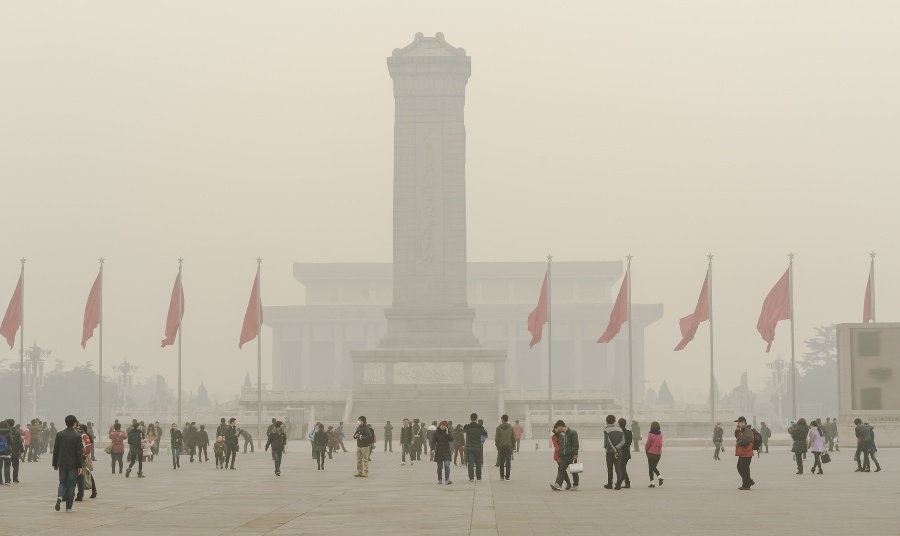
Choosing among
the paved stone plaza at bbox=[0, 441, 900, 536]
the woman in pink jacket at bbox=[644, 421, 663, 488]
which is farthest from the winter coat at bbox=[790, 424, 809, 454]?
the woman in pink jacket at bbox=[644, 421, 663, 488]

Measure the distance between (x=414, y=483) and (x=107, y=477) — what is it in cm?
913

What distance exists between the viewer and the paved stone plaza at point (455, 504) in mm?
22078

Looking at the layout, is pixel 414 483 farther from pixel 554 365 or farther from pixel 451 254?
pixel 554 365

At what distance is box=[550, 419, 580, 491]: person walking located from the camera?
31906mm

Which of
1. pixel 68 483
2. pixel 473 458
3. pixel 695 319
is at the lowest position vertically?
pixel 473 458

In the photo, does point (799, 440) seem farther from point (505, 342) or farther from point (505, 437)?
point (505, 342)

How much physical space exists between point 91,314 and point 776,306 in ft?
94.0

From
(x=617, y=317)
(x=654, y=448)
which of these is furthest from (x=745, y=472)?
(x=617, y=317)

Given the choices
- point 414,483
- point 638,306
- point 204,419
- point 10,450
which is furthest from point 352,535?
point 638,306

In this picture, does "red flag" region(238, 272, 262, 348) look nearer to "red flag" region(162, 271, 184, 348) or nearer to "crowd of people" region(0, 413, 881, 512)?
"red flag" region(162, 271, 184, 348)

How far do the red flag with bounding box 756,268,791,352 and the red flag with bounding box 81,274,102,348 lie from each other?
91.7 feet

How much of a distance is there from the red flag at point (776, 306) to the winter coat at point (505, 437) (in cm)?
2695

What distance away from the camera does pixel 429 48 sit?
9888 cm

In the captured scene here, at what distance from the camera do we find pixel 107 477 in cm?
3981
